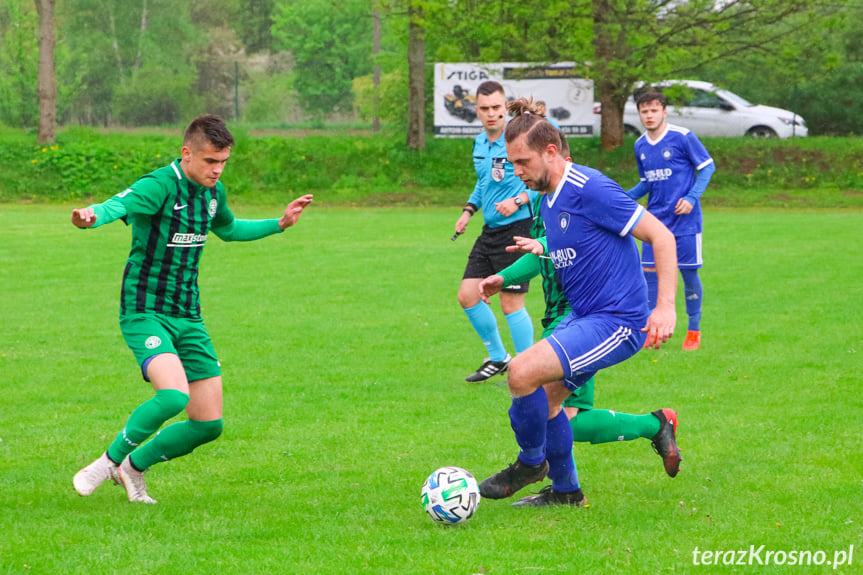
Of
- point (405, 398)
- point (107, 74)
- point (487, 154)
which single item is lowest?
point (405, 398)

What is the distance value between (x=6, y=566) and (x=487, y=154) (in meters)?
5.40

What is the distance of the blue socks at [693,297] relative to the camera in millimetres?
9977

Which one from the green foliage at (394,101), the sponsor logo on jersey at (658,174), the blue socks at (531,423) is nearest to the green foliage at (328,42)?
the green foliage at (394,101)

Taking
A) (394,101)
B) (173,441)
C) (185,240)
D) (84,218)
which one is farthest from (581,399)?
(394,101)

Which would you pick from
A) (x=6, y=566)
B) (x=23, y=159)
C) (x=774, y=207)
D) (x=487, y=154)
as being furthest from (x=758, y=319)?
(x=23, y=159)

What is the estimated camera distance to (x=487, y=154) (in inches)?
345

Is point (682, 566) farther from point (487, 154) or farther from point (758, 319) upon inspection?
point (758, 319)

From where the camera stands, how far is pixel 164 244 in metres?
5.52

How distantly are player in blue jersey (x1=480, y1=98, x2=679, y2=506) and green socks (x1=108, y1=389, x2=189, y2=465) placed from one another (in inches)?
67.6

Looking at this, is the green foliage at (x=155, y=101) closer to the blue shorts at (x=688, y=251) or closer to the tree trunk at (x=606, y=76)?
the tree trunk at (x=606, y=76)

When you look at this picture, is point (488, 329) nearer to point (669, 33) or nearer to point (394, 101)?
point (669, 33)

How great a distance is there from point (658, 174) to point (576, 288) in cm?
533

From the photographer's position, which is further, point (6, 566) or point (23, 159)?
point (23, 159)

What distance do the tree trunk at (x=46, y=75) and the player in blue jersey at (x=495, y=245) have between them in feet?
81.7
